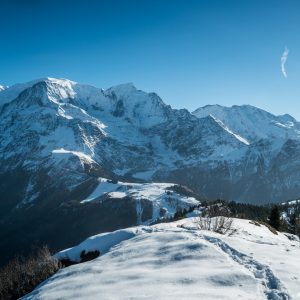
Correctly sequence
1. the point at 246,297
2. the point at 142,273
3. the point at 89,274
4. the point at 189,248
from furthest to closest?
the point at 189,248, the point at 89,274, the point at 142,273, the point at 246,297

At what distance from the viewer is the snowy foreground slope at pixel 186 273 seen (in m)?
26.2

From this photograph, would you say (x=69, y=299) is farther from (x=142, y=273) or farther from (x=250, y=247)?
(x=250, y=247)

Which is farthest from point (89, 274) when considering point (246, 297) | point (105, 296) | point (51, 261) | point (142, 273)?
point (51, 261)

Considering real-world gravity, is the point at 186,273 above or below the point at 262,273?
above

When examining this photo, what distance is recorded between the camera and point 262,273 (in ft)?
96.8

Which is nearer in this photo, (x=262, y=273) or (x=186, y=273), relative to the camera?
(x=262, y=273)

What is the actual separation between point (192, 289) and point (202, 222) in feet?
101

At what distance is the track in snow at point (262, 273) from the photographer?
25578 millimetres

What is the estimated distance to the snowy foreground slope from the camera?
26.2 metres

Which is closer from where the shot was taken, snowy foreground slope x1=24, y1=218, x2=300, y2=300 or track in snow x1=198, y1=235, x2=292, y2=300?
track in snow x1=198, y1=235, x2=292, y2=300

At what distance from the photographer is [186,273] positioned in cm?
2972

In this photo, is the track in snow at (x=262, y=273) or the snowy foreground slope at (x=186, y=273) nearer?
the track in snow at (x=262, y=273)

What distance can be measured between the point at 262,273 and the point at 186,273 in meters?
4.94

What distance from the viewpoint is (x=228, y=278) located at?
1104 inches
